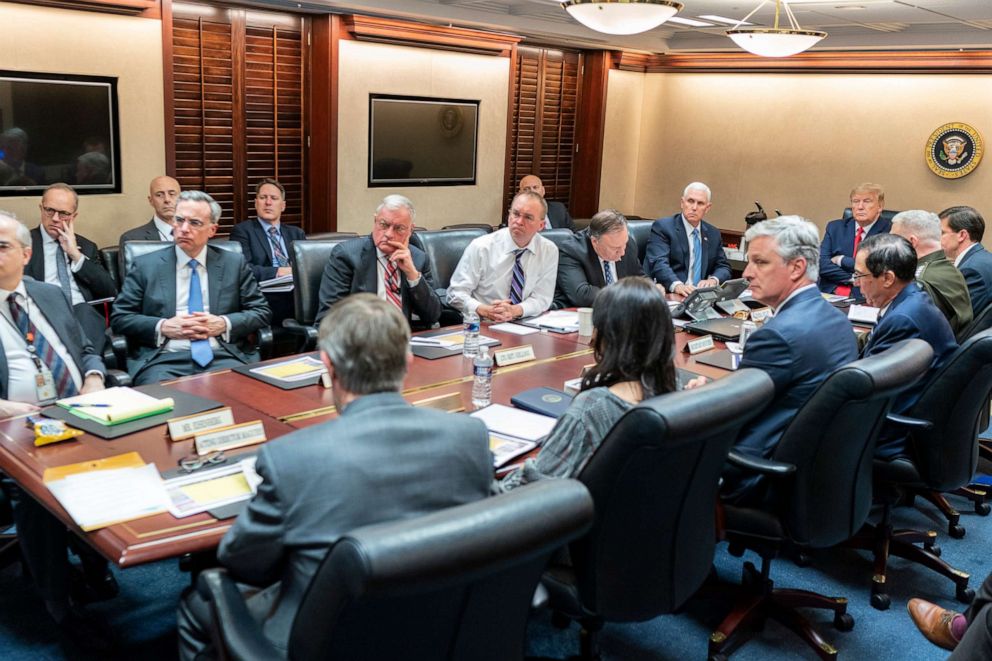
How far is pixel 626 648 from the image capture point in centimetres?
282

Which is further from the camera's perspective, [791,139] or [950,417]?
[791,139]

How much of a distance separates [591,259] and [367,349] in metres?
3.20

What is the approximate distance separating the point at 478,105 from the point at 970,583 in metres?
5.55

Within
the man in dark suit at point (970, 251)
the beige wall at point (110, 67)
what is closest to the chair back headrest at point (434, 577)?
the man in dark suit at point (970, 251)

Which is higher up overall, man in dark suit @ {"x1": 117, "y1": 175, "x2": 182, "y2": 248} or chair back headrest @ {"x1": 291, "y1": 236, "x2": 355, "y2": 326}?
man in dark suit @ {"x1": 117, "y1": 175, "x2": 182, "y2": 248}

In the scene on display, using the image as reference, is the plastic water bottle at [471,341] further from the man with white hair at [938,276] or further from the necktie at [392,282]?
the man with white hair at [938,276]

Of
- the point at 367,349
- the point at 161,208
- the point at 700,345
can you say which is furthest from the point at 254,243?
the point at 367,349

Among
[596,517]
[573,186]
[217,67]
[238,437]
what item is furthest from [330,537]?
[573,186]

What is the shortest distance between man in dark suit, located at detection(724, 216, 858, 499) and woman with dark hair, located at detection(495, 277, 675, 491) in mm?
633

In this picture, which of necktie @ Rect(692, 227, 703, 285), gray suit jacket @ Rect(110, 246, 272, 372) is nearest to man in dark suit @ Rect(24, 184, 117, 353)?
gray suit jacket @ Rect(110, 246, 272, 372)

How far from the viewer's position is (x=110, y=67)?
5.42 m

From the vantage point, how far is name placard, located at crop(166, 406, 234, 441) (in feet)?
8.00

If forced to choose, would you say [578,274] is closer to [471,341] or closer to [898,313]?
[471,341]

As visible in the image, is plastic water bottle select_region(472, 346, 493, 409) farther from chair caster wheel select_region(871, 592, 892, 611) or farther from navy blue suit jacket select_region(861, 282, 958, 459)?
chair caster wheel select_region(871, 592, 892, 611)
